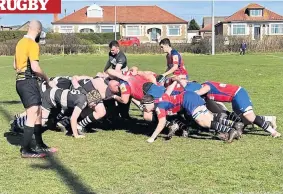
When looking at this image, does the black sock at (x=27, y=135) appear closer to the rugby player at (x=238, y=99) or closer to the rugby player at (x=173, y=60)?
the rugby player at (x=238, y=99)

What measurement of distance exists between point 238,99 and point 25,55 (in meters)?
3.79

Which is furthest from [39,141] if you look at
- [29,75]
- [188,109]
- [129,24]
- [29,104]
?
[129,24]

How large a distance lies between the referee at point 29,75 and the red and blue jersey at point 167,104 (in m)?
2.11

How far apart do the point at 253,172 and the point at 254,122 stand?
8.12 ft

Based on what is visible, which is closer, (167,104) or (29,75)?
(29,75)

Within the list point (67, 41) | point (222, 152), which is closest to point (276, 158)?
point (222, 152)

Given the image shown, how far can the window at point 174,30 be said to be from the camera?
300ft

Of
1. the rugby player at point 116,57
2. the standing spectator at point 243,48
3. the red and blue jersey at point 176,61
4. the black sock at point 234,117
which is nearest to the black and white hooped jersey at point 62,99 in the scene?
the rugby player at point 116,57

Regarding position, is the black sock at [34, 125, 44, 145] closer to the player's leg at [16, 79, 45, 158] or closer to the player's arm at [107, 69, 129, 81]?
the player's leg at [16, 79, 45, 158]

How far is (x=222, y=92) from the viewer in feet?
29.4

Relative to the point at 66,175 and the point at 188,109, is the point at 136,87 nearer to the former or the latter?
the point at 188,109

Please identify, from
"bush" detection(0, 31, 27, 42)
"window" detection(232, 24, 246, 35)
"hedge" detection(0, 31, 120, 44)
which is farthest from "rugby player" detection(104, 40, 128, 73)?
"window" detection(232, 24, 246, 35)

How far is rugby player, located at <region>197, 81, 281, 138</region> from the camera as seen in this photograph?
885cm

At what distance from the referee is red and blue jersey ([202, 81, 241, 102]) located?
3.13m
